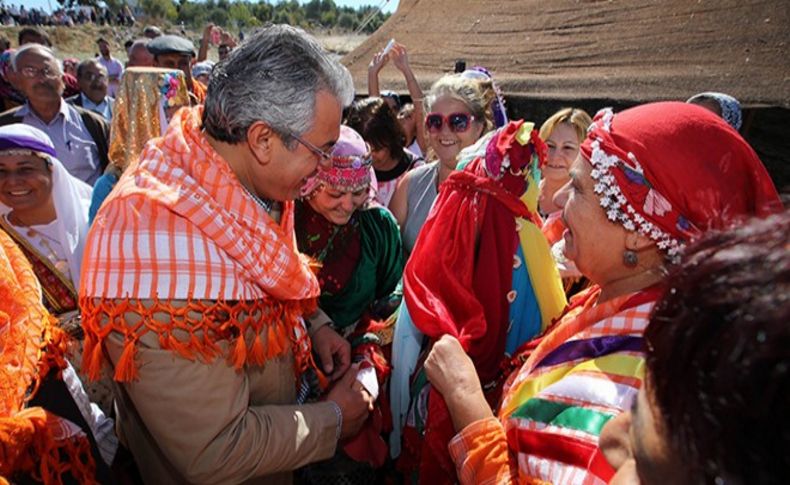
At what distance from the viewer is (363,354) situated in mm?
2090

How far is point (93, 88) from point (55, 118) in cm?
209

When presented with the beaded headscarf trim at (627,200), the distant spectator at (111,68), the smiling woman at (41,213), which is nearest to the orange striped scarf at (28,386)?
the smiling woman at (41,213)

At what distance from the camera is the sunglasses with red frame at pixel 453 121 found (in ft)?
10.1

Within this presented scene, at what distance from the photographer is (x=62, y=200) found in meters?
2.62

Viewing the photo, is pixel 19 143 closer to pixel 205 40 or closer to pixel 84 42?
pixel 205 40

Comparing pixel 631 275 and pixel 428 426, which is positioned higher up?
pixel 631 275

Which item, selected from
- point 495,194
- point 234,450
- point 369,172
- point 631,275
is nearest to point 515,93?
point 369,172

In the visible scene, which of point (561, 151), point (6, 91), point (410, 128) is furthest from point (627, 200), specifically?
point (6, 91)

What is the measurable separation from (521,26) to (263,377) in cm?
564

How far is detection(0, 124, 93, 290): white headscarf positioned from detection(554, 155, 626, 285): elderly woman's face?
228 centimetres

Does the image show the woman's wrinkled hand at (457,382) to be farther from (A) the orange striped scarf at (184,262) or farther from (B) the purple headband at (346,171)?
(B) the purple headband at (346,171)

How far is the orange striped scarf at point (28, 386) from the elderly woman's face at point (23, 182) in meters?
1.15

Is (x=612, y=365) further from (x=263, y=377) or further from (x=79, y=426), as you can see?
(x=79, y=426)

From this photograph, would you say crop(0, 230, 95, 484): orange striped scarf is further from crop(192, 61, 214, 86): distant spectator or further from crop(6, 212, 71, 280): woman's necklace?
crop(192, 61, 214, 86): distant spectator
